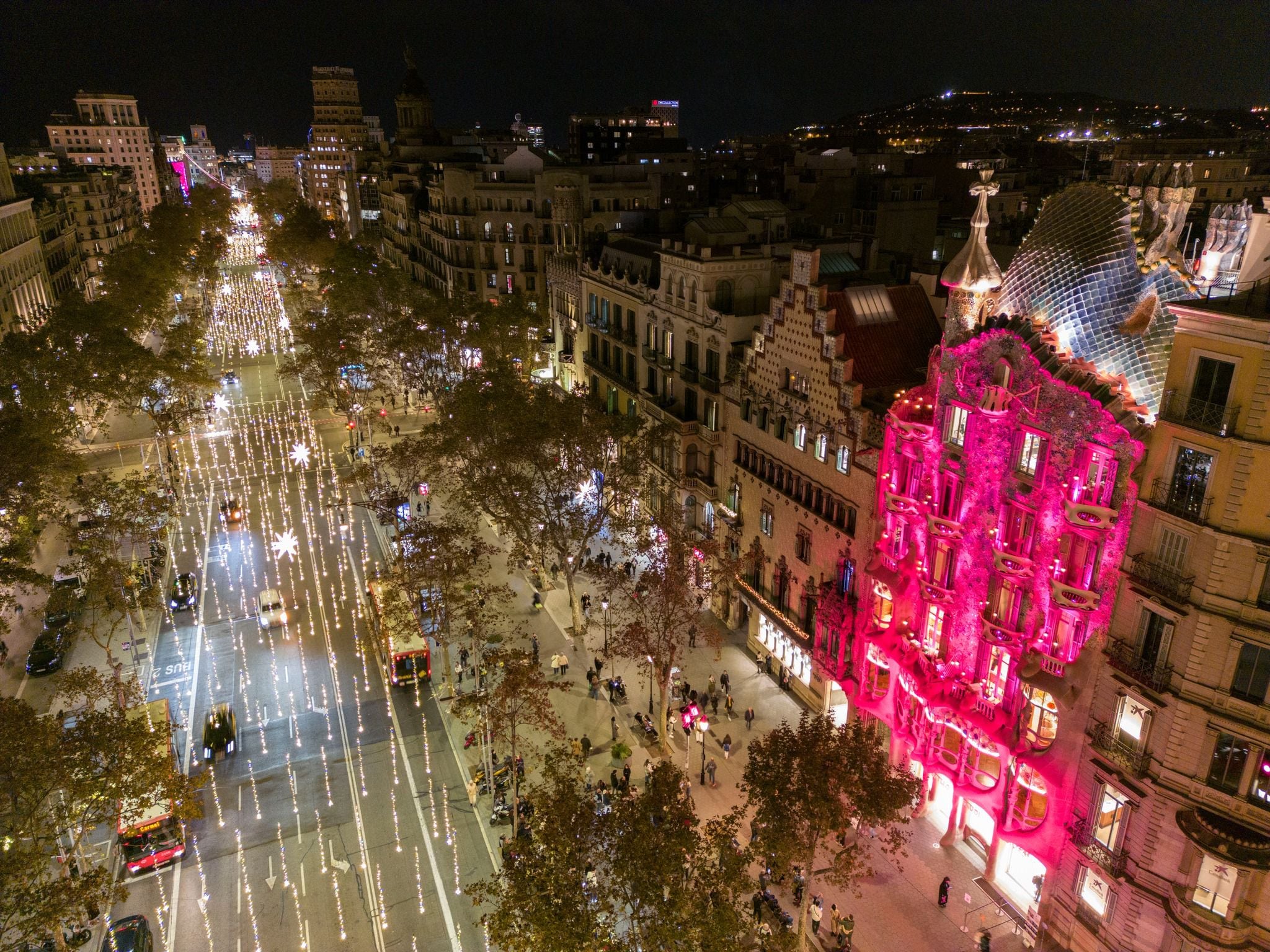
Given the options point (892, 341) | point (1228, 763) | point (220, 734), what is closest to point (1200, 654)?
point (1228, 763)

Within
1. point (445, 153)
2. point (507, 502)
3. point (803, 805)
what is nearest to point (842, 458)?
point (803, 805)

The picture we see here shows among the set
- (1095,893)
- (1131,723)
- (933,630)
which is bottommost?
(1095,893)

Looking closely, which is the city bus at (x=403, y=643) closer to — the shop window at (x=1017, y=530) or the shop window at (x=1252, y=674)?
the shop window at (x=1017, y=530)

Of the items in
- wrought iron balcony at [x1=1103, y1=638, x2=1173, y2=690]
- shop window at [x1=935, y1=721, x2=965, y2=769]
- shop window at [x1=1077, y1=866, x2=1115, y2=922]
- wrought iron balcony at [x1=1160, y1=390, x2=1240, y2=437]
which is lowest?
shop window at [x1=1077, y1=866, x2=1115, y2=922]

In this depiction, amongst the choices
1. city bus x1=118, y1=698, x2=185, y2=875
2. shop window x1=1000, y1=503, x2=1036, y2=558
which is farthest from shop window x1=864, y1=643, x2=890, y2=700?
city bus x1=118, y1=698, x2=185, y2=875

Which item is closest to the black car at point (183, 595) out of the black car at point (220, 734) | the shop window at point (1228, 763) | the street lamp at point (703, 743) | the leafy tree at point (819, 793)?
the black car at point (220, 734)

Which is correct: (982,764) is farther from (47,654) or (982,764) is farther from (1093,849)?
(47,654)

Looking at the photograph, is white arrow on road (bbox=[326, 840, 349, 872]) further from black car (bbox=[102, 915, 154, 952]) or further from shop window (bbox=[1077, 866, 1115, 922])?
shop window (bbox=[1077, 866, 1115, 922])
